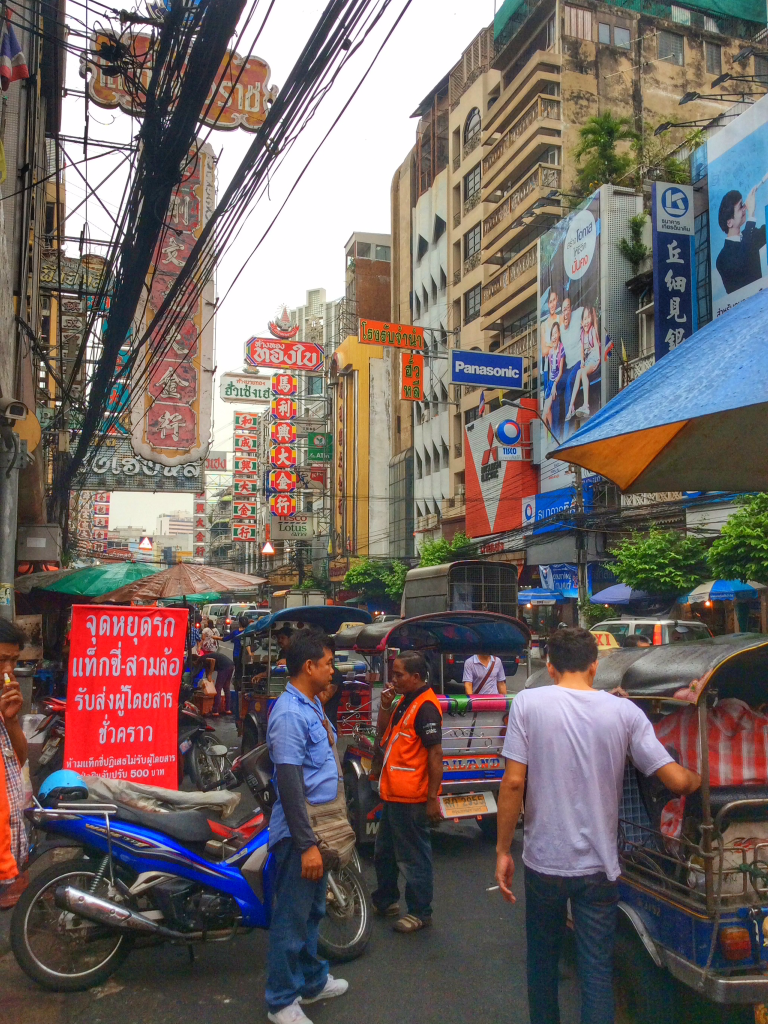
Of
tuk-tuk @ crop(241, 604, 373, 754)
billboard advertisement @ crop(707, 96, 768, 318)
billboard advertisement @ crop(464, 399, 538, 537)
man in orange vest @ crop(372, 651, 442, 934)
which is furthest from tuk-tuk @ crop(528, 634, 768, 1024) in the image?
billboard advertisement @ crop(464, 399, 538, 537)

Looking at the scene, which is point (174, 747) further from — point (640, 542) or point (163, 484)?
point (163, 484)

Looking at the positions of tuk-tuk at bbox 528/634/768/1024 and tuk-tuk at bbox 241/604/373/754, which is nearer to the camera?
tuk-tuk at bbox 528/634/768/1024

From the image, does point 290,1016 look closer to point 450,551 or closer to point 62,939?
point 62,939

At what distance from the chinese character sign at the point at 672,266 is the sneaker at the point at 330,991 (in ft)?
81.0

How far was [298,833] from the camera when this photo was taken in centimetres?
382

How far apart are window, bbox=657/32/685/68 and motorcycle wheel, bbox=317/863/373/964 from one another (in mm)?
44503

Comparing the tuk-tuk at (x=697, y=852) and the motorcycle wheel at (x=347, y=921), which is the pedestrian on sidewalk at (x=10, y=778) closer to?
the motorcycle wheel at (x=347, y=921)

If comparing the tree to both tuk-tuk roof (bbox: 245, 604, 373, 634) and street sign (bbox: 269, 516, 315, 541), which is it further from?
street sign (bbox: 269, 516, 315, 541)

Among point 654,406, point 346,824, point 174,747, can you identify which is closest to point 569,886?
point 346,824

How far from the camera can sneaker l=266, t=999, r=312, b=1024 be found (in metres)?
3.87

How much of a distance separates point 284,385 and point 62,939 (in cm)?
5705

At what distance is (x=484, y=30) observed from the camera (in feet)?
153

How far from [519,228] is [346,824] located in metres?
37.4

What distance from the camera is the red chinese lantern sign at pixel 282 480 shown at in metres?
60.4
